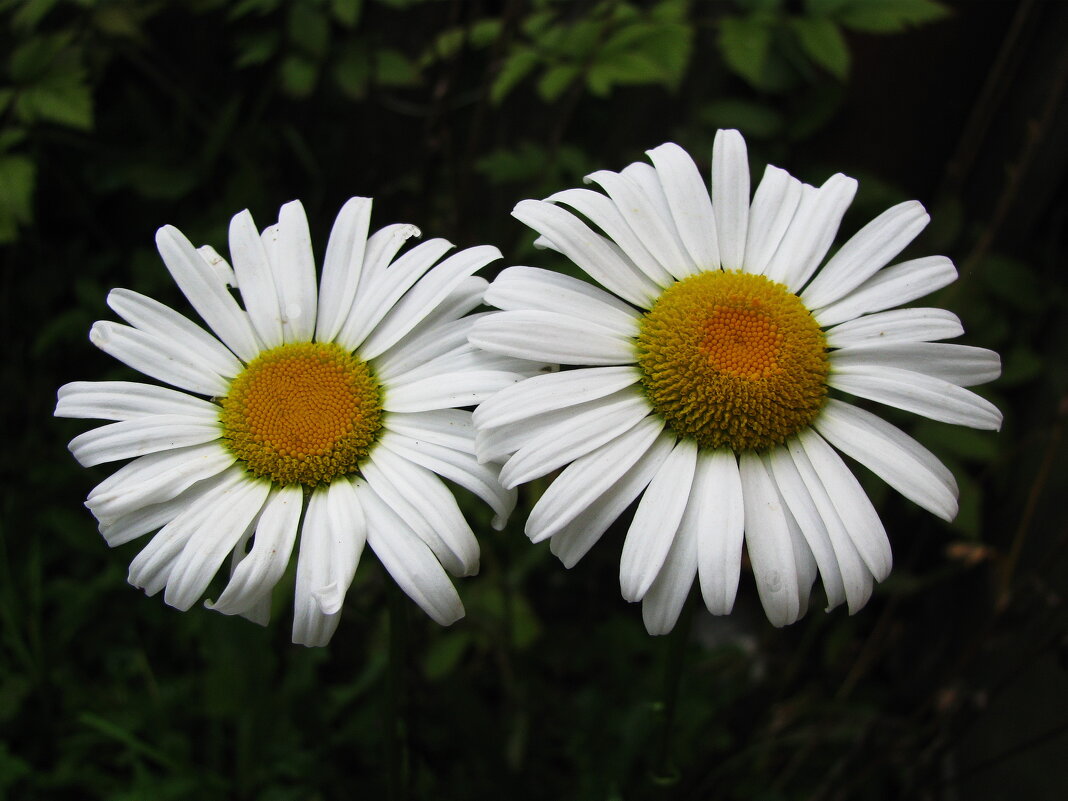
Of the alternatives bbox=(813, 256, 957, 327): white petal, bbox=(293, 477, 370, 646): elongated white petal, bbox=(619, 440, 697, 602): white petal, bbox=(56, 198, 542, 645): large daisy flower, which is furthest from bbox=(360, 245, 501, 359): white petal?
bbox=(813, 256, 957, 327): white petal

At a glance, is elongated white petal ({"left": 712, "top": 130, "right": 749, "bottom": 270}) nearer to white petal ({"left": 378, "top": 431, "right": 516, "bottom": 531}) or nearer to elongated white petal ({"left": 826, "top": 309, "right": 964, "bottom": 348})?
elongated white petal ({"left": 826, "top": 309, "right": 964, "bottom": 348})

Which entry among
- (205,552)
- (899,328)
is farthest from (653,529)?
(205,552)

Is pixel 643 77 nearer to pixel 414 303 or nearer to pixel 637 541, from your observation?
pixel 414 303

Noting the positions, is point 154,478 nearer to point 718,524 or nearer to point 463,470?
point 463,470

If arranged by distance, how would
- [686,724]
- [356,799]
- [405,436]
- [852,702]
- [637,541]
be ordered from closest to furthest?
[637,541] → [405,436] → [356,799] → [686,724] → [852,702]

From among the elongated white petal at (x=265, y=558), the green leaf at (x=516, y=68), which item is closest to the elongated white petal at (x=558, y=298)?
the elongated white petal at (x=265, y=558)

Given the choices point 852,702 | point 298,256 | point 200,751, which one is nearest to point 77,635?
point 200,751
